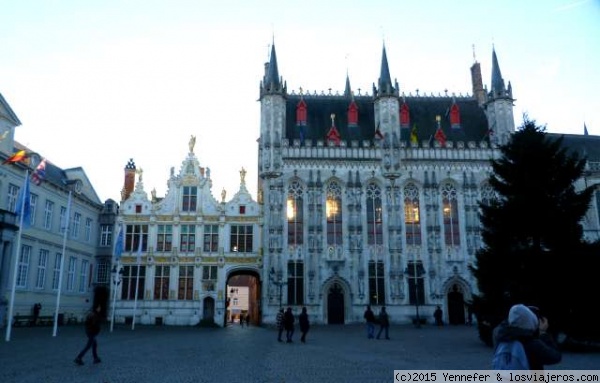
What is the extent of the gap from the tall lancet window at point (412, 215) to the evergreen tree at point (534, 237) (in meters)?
21.9

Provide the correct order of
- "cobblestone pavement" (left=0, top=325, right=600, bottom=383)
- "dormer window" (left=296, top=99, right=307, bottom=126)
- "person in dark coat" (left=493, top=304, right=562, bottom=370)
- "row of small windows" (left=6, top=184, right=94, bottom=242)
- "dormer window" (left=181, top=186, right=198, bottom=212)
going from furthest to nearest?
"dormer window" (left=296, top=99, right=307, bottom=126) → "dormer window" (left=181, top=186, right=198, bottom=212) → "row of small windows" (left=6, top=184, right=94, bottom=242) → "cobblestone pavement" (left=0, top=325, right=600, bottom=383) → "person in dark coat" (left=493, top=304, right=562, bottom=370)

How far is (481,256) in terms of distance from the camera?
2166 cm

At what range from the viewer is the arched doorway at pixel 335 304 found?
41.8 meters

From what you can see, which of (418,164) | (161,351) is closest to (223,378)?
(161,351)

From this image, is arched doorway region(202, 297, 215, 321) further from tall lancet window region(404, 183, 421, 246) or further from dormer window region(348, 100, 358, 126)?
dormer window region(348, 100, 358, 126)

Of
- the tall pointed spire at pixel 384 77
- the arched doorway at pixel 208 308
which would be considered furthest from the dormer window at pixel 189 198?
the tall pointed spire at pixel 384 77

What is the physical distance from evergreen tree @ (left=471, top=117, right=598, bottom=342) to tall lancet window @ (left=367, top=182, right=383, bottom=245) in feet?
70.5

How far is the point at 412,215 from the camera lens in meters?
44.2

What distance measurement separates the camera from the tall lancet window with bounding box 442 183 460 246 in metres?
43.9

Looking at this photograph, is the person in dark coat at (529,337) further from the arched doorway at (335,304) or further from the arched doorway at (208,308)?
the arched doorway at (208,308)

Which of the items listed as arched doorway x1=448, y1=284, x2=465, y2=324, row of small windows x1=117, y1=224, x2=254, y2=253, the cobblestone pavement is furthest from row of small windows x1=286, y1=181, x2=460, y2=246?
the cobblestone pavement

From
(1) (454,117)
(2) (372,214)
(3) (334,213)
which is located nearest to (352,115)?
(1) (454,117)

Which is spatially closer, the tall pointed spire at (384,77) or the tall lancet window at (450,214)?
the tall lancet window at (450,214)

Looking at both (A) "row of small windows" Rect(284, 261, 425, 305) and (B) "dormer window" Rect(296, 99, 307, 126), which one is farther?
(B) "dormer window" Rect(296, 99, 307, 126)
